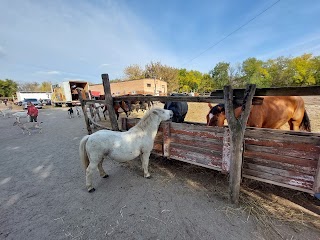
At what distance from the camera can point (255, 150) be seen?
8.53 feet

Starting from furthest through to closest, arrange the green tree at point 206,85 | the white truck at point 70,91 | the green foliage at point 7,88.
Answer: the green tree at point 206,85
the green foliage at point 7,88
the white truck at point 70,91

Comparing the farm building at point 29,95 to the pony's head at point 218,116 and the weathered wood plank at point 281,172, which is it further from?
the weathered wood plank at point 281,172

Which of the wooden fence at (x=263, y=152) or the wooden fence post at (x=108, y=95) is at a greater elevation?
the wooden fence post at (x=108, y=95)

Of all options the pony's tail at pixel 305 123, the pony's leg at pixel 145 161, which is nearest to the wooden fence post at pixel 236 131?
the pony's leg at pixel 145 161

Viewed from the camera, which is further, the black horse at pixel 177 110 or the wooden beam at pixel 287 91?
the black horse at pixel 177 110

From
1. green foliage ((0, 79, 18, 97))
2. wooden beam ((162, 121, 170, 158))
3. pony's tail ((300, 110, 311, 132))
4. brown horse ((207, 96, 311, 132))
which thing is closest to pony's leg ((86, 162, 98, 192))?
wooden beam ((162, 121, 170, 158))

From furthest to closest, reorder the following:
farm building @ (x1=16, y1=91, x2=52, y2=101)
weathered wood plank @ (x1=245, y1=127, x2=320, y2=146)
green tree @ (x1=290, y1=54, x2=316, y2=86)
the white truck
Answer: green tree @ (x1=290, y1=54, x2=316, y2=86) < farm building @ (x1=16, y1=91, x2=52, y2=101) < the white truck < weathered wood plank @ (x1=245, y1=127, x2=320, y2=146)

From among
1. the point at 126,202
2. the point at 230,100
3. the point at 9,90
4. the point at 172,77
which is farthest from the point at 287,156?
the point at 9,90

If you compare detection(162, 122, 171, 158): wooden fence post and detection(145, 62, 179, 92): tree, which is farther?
detection(145, 62, 179, 92): tree

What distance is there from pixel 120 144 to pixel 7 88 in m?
76.2

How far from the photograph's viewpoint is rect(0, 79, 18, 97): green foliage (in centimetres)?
5481

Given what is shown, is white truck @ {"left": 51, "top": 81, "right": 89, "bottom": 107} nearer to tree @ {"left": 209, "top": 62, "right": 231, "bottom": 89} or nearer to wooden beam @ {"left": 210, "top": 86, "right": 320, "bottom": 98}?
wooden beam @ {"left": 210, "top": 86, "right": 320, "bottom": 98}

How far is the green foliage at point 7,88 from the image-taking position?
54812 millimetres

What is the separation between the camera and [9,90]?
186ft
